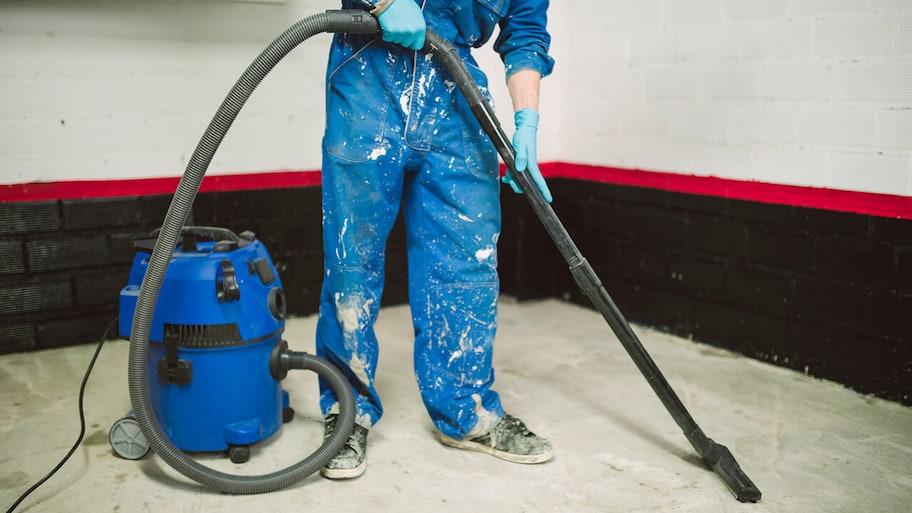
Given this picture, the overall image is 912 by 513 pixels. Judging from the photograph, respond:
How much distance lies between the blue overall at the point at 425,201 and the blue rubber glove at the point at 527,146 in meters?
0.09

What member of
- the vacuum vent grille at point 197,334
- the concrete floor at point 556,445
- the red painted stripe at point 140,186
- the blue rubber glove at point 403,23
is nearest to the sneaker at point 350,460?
the concrete floor at point 556,445

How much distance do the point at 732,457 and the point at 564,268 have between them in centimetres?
161

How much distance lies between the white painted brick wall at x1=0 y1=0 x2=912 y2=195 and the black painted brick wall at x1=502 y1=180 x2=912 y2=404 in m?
0.14

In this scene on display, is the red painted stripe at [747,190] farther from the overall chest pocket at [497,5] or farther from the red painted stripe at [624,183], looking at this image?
the overall chest pocket at [497,5]

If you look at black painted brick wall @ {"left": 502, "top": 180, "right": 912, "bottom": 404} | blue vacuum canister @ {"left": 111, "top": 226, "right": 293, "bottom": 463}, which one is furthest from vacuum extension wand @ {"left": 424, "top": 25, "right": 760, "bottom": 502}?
black painted brick wall @ {"left": 502, "top": 180, "right": 912, "bottom": 404}

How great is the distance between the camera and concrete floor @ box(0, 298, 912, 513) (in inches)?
68.2

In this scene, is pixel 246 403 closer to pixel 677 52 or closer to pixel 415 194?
pixel 415 194

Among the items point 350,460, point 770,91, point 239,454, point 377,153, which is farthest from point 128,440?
point 770,91

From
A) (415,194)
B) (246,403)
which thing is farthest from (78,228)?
(415,194)

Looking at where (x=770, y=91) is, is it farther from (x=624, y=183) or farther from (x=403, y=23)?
(x=403, y=23)

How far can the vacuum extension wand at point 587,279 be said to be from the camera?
68.3 inches

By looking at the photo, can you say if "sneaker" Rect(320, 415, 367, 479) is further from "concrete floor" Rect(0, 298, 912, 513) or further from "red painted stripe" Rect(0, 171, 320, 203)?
"red painted stripe" Rect(0, 171, 320, 203)

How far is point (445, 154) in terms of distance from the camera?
1841mm

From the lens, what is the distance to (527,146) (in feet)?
6.02
